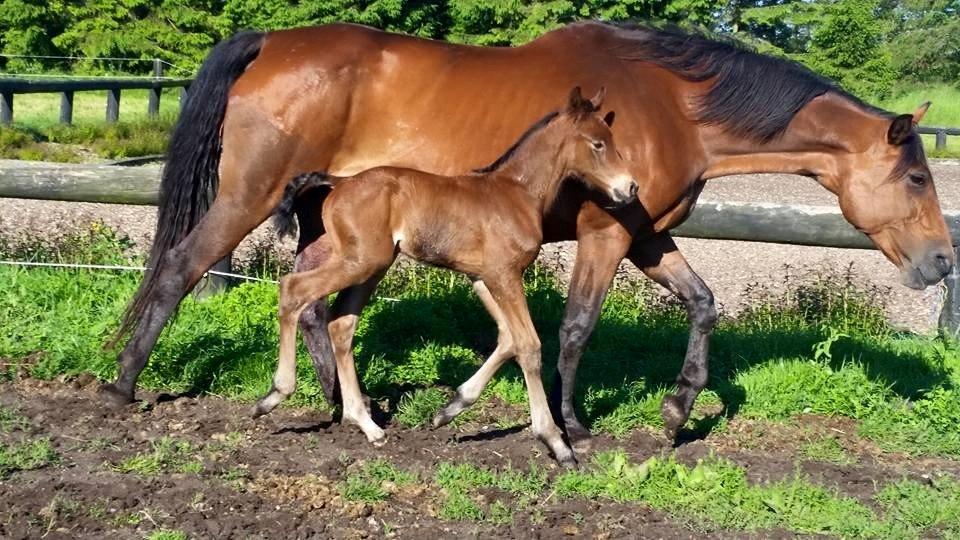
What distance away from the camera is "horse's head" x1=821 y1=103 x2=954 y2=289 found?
5441 millimetres

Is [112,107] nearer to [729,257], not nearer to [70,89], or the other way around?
[70,89]

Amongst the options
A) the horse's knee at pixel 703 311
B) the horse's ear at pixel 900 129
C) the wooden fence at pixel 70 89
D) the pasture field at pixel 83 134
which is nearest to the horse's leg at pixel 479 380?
the horse's knee at pixel 703 311

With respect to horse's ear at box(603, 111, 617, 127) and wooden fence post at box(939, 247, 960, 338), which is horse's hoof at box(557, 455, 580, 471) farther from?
wooden fence post at box(939, 247, 960, 338)

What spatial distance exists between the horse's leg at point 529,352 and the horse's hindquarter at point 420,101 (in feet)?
1.98

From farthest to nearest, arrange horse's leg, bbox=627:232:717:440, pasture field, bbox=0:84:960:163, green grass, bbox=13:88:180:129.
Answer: green grass, bbox=13:88:180:129 < pasture field, bbox=0:84:960:163 < horse's leg, bbox=627:232:717:440

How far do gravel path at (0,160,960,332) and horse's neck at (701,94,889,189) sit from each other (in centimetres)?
244

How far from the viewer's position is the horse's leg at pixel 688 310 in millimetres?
5410

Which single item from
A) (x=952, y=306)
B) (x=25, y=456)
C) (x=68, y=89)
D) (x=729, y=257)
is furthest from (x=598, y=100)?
(x=68, y=89)

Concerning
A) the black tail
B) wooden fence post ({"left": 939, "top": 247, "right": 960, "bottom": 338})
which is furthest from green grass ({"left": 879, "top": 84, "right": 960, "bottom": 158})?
the black tail

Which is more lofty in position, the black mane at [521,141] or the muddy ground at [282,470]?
the black mane at [521,141]

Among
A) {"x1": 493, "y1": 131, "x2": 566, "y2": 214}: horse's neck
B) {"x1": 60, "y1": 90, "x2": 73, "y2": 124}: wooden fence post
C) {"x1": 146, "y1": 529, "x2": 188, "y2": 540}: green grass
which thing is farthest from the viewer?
{"x1": 60, "y1": 90, "x2": 73, "y2": 124}: wooden fence post

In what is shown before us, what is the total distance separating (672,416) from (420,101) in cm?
201

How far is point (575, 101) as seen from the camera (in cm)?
508

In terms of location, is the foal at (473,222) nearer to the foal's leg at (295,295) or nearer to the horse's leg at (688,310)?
the foal's leg at (295,295)
